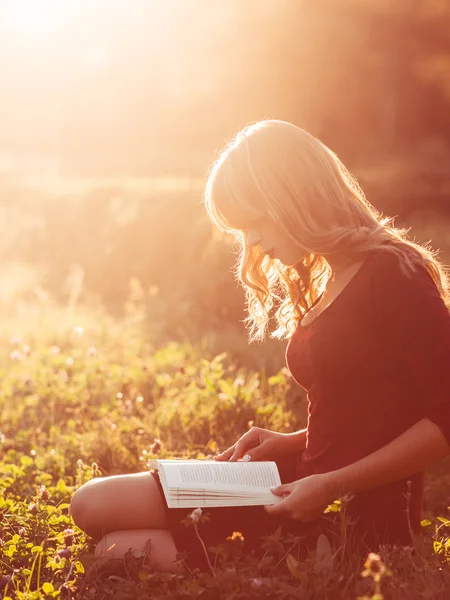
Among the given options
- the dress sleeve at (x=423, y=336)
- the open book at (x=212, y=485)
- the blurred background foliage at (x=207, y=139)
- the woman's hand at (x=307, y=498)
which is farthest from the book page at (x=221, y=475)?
the blurred background foliage at (x=207, y=139)

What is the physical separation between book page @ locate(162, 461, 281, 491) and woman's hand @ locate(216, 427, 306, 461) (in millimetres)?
199

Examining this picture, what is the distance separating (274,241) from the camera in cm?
295

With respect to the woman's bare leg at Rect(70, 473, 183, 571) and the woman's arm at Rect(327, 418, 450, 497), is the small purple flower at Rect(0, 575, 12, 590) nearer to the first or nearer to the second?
the woman's bare leg at Rect(70, 473, 183, 571)

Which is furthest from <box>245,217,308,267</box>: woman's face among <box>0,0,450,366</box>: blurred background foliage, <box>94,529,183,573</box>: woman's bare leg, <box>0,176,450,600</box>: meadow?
<box>0,0,450,366</box>: blurred background foliage

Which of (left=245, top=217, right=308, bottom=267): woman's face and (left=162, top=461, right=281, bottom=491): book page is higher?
(left=245, top=217, right=308, bottom=267): woman's face

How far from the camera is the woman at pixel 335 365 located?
2.60 meters

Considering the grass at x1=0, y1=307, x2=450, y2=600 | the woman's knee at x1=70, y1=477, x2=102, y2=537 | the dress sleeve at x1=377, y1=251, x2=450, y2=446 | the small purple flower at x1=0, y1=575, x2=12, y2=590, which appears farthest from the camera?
the woman's knee at x1=70, y1=477, x2=102, y2=537

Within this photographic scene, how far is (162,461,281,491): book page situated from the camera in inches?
110

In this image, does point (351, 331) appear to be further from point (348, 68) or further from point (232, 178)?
point (348, 68)

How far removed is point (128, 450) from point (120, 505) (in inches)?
64.9

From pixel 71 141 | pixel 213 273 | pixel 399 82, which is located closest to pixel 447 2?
pixel 399 82

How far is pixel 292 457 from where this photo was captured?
321 cm

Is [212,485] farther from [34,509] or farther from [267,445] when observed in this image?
[34,509]

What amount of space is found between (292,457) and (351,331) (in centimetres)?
70
